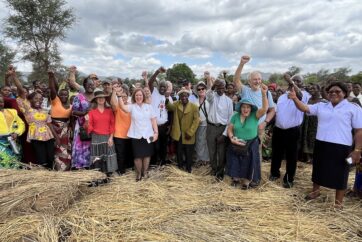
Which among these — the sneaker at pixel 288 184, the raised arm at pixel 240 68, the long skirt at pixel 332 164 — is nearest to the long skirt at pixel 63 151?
the raised arm at pixel 240 68

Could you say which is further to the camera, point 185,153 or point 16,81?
point 185,153

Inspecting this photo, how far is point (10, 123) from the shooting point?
481 centimetres

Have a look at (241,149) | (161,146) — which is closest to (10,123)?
(161,146)

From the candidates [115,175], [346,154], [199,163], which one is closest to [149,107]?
[115,175]

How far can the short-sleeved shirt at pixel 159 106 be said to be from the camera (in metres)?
5.70

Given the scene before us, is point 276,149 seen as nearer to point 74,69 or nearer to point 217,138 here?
point 217,138

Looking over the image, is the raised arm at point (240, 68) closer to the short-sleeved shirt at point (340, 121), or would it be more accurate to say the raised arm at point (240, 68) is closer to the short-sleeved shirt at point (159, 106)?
the short-sleeved shirt at point (340, 121)

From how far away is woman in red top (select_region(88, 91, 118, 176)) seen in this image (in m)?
4.90

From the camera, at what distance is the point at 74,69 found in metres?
5.48

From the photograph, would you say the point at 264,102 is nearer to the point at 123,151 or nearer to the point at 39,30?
the point at 123,151

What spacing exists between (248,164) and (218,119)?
936 mm

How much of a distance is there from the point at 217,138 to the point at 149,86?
5.26 feet

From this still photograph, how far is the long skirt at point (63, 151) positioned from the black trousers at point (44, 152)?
0.08 meters

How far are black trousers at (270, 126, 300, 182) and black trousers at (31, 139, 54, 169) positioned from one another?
3.78m
